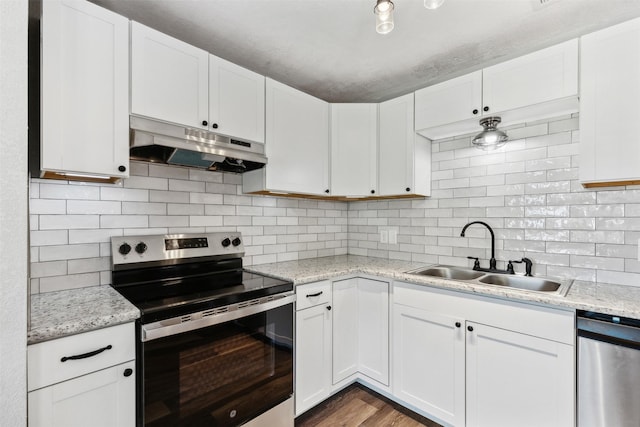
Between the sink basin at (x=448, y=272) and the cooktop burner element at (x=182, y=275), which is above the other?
the cooktop burner element at (x=182, y=275)

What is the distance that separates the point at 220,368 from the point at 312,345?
0.68 meters

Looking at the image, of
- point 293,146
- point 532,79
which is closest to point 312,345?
point 293,146

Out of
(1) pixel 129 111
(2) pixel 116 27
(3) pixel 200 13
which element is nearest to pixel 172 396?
(1) pixel 129 111

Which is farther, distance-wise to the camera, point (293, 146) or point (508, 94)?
point (293, 146)

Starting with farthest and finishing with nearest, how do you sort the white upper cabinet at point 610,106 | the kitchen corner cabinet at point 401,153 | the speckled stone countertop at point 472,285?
the kitchen corner cabinet at point 401,153
the white upper cabinet at point 610,106
the speckled stone countertop at point 472,285

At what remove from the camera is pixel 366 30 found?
1.82 m

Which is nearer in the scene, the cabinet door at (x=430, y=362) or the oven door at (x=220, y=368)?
the oven door at (x=220, y=368)

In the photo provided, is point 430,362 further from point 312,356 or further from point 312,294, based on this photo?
point 312,294

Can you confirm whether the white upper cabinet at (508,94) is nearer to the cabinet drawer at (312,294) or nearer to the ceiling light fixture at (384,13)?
the ceiling light fixture at (384,13)

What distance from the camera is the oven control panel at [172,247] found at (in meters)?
1.73

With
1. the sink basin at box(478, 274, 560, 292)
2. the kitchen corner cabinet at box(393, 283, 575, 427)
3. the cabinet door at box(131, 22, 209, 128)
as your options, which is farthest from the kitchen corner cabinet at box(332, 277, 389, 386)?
the cabinet door at box(131, 22, 209, 128)

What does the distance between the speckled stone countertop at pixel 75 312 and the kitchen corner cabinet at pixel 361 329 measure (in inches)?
52.2

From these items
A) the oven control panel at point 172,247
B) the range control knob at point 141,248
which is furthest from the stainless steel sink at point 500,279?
the range control knob at point 141,248

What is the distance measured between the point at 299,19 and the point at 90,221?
1616 mm
